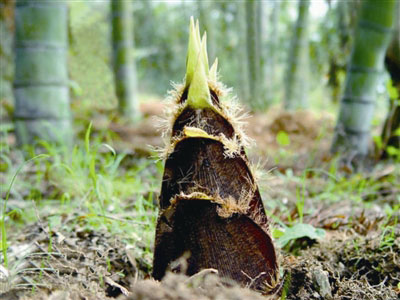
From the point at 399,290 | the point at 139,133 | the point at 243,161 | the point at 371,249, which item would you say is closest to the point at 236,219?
the point at 243,161

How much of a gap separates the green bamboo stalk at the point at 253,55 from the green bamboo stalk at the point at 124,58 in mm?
1854

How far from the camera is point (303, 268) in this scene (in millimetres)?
1228

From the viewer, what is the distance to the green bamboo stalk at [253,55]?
646 centimetres

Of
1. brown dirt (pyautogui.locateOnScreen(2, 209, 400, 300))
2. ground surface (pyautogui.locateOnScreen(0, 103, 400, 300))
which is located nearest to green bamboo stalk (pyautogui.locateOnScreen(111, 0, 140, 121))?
ground surface (pyautogui.locateOnScreen(0, 103, 400, 300))

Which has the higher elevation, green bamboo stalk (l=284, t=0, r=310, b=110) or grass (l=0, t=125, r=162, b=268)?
green bamboo stalk (l=284, t=0, r=310, b=110)

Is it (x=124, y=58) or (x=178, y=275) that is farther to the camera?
(x=124, y=58)

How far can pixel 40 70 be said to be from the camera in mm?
3471

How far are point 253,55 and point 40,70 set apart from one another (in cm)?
428

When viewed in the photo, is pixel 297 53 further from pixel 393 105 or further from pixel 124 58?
pixel 393 105

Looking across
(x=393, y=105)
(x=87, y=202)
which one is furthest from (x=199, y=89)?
(x=393, y=105)

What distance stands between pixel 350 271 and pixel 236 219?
527mm

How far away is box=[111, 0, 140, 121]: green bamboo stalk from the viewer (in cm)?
549

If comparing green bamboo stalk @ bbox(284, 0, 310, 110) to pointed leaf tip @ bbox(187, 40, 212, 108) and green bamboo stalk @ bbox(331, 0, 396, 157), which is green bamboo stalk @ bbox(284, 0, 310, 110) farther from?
pointed leaf tip @ bbox(187, 40, 212, 108)

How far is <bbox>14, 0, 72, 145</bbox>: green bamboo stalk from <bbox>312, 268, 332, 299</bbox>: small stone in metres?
2.63
